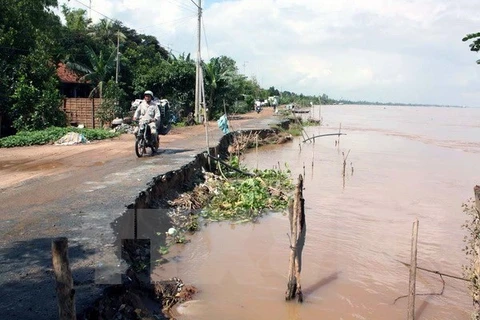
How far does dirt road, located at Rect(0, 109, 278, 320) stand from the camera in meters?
4.01

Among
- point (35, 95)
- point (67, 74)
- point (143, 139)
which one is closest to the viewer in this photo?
point (143, 139)

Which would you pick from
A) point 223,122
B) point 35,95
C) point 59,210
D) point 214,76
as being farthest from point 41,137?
point 214,76

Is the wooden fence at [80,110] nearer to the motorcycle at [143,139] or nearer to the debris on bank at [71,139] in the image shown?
the debris on bank at [71,139]

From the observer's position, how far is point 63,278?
282 cm

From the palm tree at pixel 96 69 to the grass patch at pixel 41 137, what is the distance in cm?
707

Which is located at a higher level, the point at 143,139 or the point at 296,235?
the point at 143,139

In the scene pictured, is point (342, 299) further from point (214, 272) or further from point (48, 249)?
point (48, 249)

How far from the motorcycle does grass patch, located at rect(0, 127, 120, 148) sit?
604 cm

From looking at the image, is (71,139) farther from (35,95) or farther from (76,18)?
(76,18)

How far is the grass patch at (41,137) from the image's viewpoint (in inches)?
613

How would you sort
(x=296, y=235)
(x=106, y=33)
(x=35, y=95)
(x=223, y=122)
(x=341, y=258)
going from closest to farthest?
(x=296, y=235), (x=341, y=258), (x=223, y=122), (x=35, y=95), (x=106, y=33)

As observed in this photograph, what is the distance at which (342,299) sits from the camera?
6.11 meters

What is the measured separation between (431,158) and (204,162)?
13.8 metres

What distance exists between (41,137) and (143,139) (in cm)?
652
